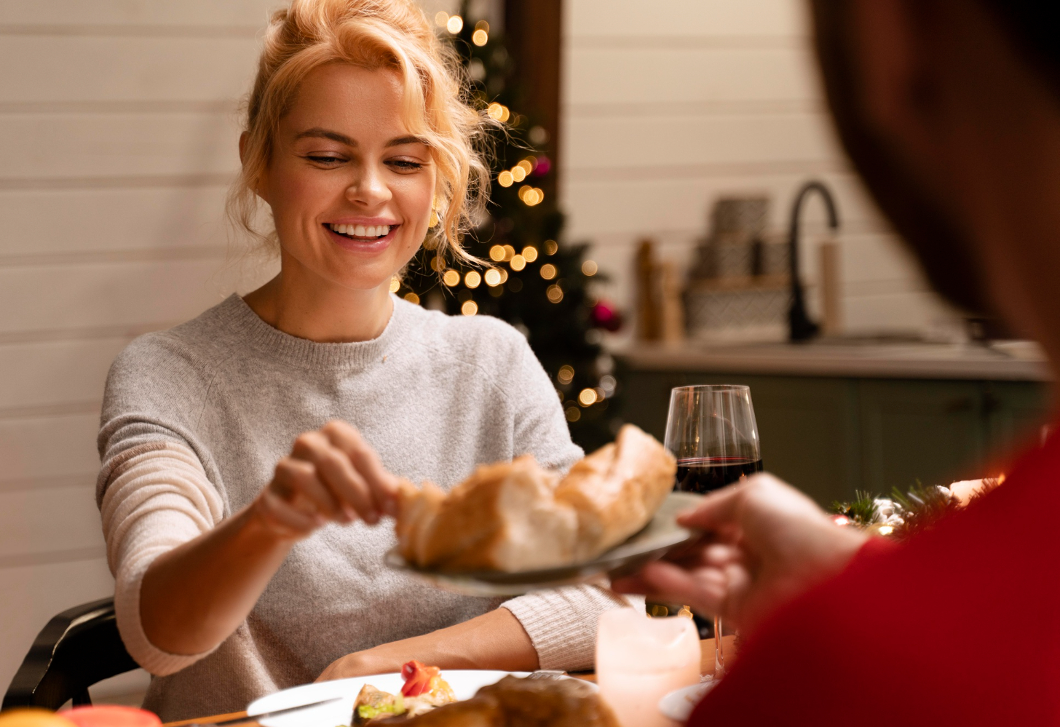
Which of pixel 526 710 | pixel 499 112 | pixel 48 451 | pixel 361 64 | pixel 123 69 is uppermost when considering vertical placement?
pixel 123 69

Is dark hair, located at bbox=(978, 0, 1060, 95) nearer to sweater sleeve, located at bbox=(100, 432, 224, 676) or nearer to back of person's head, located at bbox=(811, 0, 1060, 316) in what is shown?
back of person's head, located at bbox=(811, 0, 1060, 316)

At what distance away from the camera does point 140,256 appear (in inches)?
116

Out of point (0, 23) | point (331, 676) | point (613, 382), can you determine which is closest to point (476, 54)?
point (613, 382)

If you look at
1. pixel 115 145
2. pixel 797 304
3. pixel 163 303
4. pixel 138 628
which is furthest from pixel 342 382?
pixel 797 304

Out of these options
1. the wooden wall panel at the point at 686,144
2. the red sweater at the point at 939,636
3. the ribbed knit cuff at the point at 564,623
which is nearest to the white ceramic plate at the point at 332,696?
the ribbed knit cuff at the point at 564,623

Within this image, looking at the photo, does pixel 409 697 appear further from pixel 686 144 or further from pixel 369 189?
pixel 686 144

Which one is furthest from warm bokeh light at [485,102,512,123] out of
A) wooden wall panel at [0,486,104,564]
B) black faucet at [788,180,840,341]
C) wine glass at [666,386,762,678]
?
wine glass at [666,386,762,678]

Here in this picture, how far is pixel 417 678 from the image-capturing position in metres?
0.88

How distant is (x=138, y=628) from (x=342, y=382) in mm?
594

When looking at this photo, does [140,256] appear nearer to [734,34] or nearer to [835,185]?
[734,34]

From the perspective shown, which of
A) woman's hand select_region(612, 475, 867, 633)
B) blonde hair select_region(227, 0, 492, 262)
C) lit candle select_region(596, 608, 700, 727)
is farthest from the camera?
blonde hair select_region(227, 0, 492, 262)

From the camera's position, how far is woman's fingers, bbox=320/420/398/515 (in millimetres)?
643

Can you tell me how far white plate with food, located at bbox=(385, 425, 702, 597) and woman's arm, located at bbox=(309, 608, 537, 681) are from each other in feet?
1.87

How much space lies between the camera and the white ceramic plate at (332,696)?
2.72 feet
